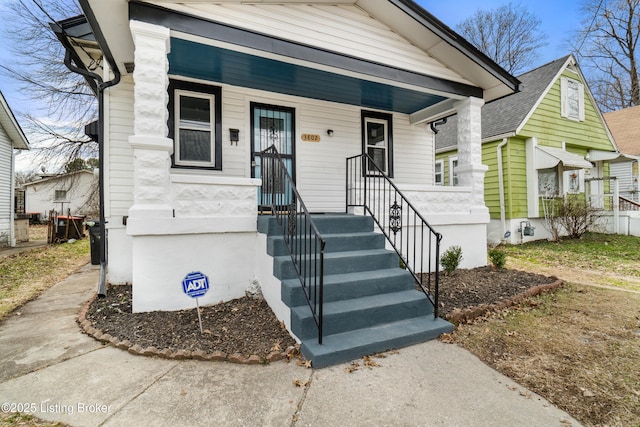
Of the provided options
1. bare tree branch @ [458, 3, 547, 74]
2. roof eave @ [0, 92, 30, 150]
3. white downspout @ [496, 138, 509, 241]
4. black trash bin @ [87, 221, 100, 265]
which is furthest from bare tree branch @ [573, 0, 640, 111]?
roof eave @ [0, 92, 30, 150]

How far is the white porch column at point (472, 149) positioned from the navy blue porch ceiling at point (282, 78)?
1.98 feet

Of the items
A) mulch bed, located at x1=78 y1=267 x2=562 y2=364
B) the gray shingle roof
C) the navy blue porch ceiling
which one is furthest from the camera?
the gray shingle roof

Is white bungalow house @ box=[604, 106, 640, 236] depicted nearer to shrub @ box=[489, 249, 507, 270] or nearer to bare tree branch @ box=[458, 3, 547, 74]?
bare tree branch @ box=[458, 3, 547, 74]

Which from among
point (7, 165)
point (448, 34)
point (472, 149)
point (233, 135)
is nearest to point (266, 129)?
point (233, 135)

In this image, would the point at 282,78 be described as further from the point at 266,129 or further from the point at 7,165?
the point at 7,165

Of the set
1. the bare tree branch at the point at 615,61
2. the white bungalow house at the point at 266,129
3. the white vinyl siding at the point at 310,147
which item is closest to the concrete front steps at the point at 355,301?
the white bungalow house at the point at 266,129

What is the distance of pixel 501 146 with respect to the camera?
31.1 ft

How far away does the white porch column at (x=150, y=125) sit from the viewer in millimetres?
3529

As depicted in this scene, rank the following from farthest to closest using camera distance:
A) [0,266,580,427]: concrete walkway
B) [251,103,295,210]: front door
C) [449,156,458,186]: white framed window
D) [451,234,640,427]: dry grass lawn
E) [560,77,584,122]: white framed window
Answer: [449,156,458,186]: white framed window → [560,77,584,122]: white framed window → [251,103,295,210]: front door → [451,234,640,427]: dry grass lawn → [0,266,580,427]: concrete walkway

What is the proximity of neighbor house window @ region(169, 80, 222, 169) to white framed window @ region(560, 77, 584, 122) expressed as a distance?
37.3 ft

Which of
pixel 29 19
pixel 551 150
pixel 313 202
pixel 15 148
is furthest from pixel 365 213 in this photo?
pixel 15 148

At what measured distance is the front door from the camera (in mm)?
5762

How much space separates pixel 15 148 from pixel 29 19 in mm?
4776

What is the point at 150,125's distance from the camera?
3.59 meters
